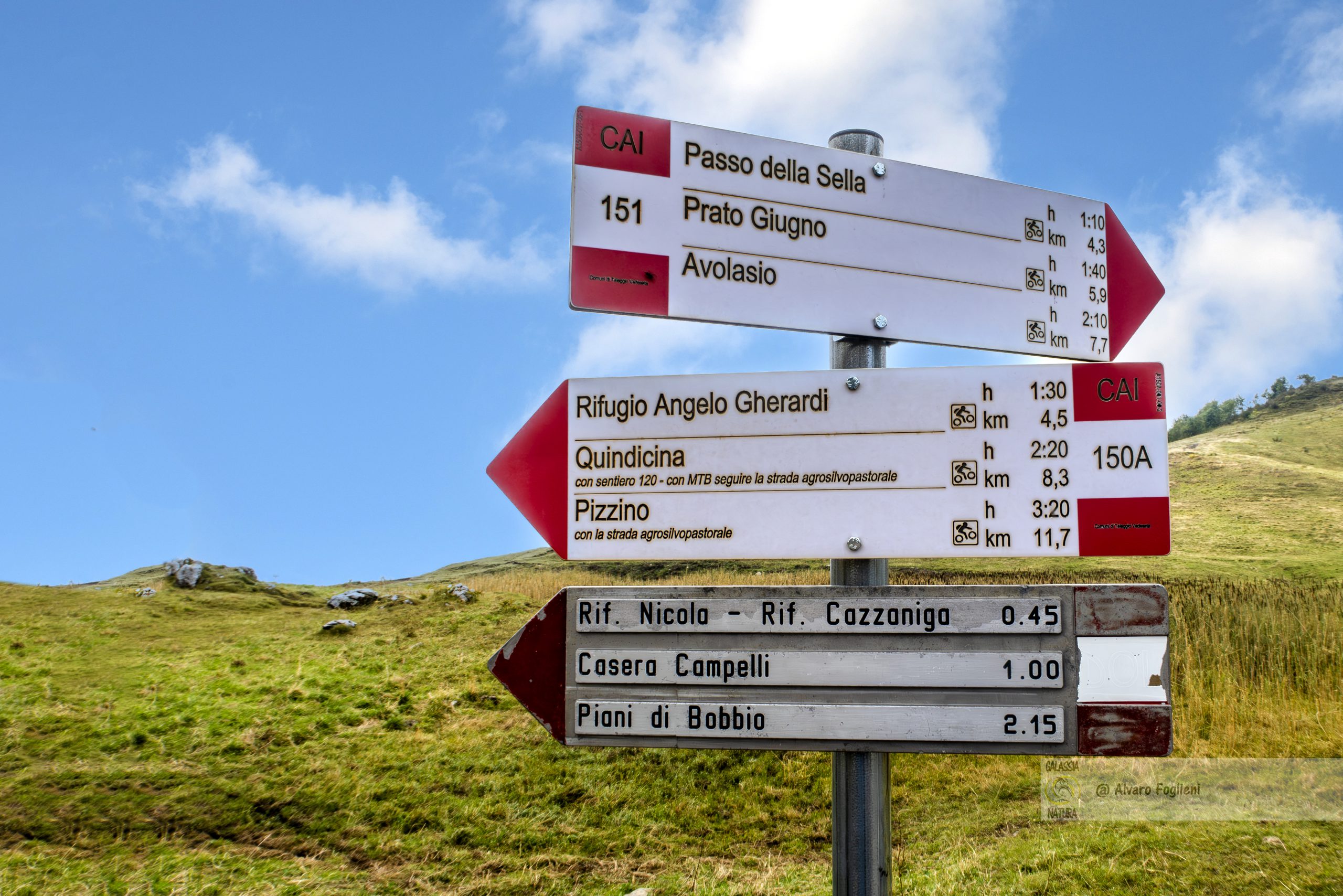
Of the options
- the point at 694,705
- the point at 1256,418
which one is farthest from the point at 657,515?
the point at 1256,418

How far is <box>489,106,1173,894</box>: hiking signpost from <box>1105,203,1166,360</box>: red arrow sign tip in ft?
1.93

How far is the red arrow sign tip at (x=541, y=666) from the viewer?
2.83m

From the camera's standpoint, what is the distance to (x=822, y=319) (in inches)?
114

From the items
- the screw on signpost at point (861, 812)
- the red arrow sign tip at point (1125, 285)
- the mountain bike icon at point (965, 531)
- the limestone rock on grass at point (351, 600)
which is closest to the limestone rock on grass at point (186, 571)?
the limestone rock on grass at point (351, 600)

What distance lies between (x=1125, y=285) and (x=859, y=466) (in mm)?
1552

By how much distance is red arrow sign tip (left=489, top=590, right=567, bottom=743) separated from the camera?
2828 millimetres

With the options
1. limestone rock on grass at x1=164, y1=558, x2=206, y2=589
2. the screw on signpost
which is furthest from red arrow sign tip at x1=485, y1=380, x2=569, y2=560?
limestone rock on grass at x1=164, y1=558, x2=206, y2=589

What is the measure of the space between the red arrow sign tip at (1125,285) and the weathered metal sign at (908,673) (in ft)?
3.81

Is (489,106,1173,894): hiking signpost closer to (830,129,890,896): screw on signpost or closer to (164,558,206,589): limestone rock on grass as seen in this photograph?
(830,129,890,896): screw on signpost

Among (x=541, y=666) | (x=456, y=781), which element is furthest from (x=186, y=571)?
(x=541, y=666)

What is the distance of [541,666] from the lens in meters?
2.85

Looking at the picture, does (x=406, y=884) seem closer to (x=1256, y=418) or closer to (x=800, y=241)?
(x=800, y=241)

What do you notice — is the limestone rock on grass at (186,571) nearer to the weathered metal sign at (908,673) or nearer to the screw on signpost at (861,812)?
the weathered metal sign at (908,673)

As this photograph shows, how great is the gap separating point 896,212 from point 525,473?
66.5 inches
